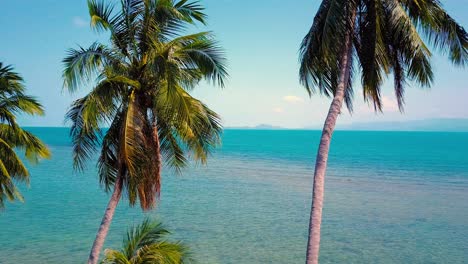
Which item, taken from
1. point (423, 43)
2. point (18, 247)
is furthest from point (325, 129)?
point (18, 247)

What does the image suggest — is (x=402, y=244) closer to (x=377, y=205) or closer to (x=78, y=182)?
(x=377, y=205)

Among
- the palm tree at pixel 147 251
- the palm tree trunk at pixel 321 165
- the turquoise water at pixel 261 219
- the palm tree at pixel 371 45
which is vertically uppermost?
the palm tree at pixel 371 45

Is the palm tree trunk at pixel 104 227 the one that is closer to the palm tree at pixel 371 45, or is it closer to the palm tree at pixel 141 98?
the palm tree at pixel 141 98

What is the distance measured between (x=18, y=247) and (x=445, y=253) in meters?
20.7

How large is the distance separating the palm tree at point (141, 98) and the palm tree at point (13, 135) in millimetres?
2792

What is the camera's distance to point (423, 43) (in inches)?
381

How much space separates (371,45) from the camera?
9.80m

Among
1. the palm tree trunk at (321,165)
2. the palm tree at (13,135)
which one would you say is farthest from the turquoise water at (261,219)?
the palm tree trunk at (321,165)

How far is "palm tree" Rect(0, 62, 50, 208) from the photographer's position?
11.4 meters

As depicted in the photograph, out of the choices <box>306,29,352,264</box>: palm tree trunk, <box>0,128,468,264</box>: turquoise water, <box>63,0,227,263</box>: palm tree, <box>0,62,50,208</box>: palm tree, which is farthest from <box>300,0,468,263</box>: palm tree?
<box>0,128,468,264</box>: turquoise water

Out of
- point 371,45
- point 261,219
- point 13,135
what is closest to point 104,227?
point 13,135

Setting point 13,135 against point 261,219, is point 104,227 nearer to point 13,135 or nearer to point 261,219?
point 13,135

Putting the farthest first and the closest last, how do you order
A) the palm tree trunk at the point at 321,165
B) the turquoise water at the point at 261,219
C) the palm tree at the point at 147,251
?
Result: 1. the turquoise water at the point at 261,219
2. the palm tree trunk at the point at 321,165
3. the palm tree at the point at 147,251

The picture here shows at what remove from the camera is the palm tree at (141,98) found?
30.6 ft
